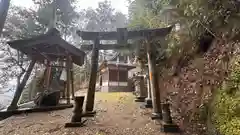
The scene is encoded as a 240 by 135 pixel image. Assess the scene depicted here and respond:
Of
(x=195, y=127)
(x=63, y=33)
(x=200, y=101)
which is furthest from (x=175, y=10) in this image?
(x=63, y=33)

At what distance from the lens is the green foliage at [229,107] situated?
10.6 ft

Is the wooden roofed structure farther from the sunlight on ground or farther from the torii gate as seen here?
the sunlight on ground

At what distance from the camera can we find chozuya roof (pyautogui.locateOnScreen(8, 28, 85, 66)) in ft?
23.6

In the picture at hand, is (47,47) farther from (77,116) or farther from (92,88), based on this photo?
(77,116)

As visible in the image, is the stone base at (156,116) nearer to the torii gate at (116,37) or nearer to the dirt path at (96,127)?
the dirt path at (96,127)

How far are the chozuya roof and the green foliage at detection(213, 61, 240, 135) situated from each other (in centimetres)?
615

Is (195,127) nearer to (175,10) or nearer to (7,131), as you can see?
(7,131)

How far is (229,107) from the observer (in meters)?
3.49

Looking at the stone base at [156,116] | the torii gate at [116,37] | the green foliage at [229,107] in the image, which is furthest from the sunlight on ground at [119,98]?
the green foliage at [229,107]

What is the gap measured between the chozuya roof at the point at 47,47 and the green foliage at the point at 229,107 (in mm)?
6153

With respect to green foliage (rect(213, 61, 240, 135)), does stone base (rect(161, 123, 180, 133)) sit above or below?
below

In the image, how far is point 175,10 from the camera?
30.6 ft

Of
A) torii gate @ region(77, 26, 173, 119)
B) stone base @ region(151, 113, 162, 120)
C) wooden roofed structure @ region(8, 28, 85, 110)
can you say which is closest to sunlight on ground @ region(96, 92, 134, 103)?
wooden roofed structure @ region(8, 28, 85, 110)

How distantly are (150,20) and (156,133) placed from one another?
29.2 ft
